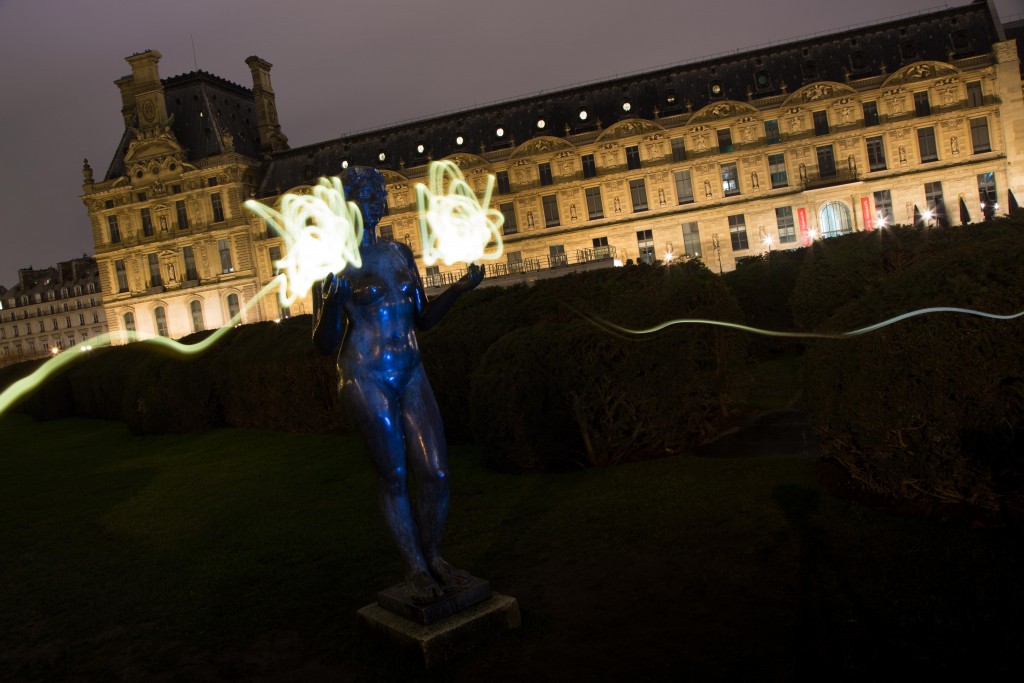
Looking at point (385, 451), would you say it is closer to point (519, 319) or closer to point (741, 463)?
point (741, 463)

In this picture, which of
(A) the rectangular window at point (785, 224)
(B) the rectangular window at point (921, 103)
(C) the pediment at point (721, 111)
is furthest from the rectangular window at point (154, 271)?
(B) the rectangular window at point (921, 103)

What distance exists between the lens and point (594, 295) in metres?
15.1

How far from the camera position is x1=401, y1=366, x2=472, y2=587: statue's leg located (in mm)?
5434

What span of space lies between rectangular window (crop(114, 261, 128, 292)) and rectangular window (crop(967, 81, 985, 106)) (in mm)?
68110

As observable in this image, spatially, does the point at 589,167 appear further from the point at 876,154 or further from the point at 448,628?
the point at 448,628

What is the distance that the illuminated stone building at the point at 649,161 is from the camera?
54.4 meters

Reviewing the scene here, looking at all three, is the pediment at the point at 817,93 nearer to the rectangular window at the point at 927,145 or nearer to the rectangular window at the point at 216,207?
the rectangular window at the point at 927,145

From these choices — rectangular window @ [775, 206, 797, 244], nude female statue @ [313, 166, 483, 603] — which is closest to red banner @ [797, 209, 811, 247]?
rectangular window @ [775, 206, 797, 244]

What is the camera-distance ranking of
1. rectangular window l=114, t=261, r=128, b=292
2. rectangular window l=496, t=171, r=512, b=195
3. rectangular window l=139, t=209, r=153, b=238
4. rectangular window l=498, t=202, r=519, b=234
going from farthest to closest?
rectangular window l=114, t=261, r=128, b=292, rectangular window l=139, t=209, r=153, b=238, rectangular window l=498, t=202, r=519, b=234, rectangular window l=496, t=171, r=512, b=195

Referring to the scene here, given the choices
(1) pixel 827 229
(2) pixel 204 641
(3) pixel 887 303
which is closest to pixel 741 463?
(3) pixel 887 303

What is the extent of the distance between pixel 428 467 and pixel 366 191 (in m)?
1.95

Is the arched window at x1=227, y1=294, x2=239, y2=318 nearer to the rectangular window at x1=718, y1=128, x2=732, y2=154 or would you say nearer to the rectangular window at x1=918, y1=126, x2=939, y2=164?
the rectangular window at x1=718, y1=128, x2=732, y2=154

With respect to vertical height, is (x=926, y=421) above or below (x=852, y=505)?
above

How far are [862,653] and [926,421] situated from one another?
8.08 feet
